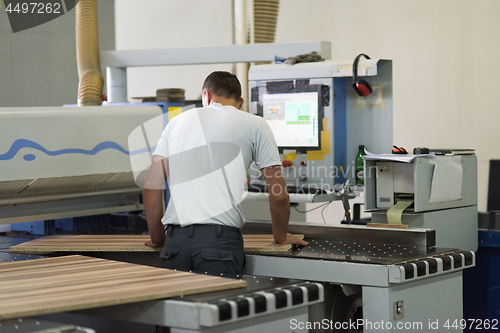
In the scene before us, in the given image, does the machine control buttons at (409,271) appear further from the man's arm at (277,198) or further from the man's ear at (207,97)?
the man's ear at (207,97)

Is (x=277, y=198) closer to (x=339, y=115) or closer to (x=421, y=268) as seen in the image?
(x=421, y=268)

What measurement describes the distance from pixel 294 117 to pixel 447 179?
3.51 feet

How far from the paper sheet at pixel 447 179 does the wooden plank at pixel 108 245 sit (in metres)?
0.70

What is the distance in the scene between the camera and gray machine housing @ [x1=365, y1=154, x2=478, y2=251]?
8.87 ft

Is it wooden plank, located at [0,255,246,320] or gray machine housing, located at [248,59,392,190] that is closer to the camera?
wooden plank, located at [0,255,246,320]

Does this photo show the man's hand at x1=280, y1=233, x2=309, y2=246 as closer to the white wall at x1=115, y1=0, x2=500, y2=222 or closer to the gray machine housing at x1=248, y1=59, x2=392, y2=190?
the gray machine housing at x1=248, y1=59, x2=392, y2=190

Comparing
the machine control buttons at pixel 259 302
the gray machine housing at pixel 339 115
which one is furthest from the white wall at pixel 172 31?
the machine control buttons at pixel 259 302

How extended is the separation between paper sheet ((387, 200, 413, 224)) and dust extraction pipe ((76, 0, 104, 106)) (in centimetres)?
192

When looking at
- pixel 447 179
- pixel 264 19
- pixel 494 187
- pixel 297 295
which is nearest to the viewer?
pixel 297 295

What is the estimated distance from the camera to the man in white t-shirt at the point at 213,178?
7.79 ft

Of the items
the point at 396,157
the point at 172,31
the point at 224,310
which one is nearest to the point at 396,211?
the point at 396,157

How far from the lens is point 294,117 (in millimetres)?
3537

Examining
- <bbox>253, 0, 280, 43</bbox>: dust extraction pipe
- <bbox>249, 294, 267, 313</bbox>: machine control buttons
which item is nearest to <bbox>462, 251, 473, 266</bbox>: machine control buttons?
<bbox>249, 294, 267, 313</bbox>: machine control buttons

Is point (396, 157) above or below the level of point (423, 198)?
above
